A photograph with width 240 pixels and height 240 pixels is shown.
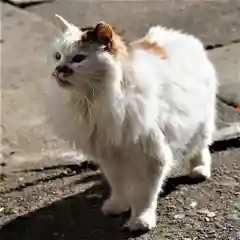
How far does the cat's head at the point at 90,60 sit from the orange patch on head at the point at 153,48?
0.30 metres

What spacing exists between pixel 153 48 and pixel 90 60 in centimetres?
43

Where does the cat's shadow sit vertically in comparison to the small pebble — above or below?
below

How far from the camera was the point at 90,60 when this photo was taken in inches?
101


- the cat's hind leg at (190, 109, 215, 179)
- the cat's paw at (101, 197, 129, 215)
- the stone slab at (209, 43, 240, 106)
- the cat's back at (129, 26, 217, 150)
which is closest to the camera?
the cat's back at (129, 26, 217, 150)

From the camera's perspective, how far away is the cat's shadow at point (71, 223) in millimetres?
2887

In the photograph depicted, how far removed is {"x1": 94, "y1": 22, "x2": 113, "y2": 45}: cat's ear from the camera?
8.41ft

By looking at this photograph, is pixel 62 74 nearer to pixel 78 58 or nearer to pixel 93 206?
pixel 78 58

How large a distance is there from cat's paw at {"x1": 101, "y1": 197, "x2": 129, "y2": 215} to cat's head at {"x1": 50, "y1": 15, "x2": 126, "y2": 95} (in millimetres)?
634

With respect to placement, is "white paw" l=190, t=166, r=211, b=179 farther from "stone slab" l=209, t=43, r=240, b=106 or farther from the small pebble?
A: "stone slab" l=209, t=43, r=240, b=106

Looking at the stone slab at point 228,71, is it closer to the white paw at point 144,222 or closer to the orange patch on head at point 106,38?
the white paw at point 144,222

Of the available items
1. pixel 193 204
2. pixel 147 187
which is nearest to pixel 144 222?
pixel 147 187

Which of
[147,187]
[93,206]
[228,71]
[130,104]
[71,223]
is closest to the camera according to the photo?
[130,104]

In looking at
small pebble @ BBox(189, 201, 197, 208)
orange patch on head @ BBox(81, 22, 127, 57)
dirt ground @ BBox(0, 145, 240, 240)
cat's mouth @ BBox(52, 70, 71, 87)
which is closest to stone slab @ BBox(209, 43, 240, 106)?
dirt ground @ BBox(0, 145, 240, 240)

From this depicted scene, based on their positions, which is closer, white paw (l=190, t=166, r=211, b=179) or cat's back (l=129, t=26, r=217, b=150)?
cat's back (l=129, t=26, r=217, b=150)
